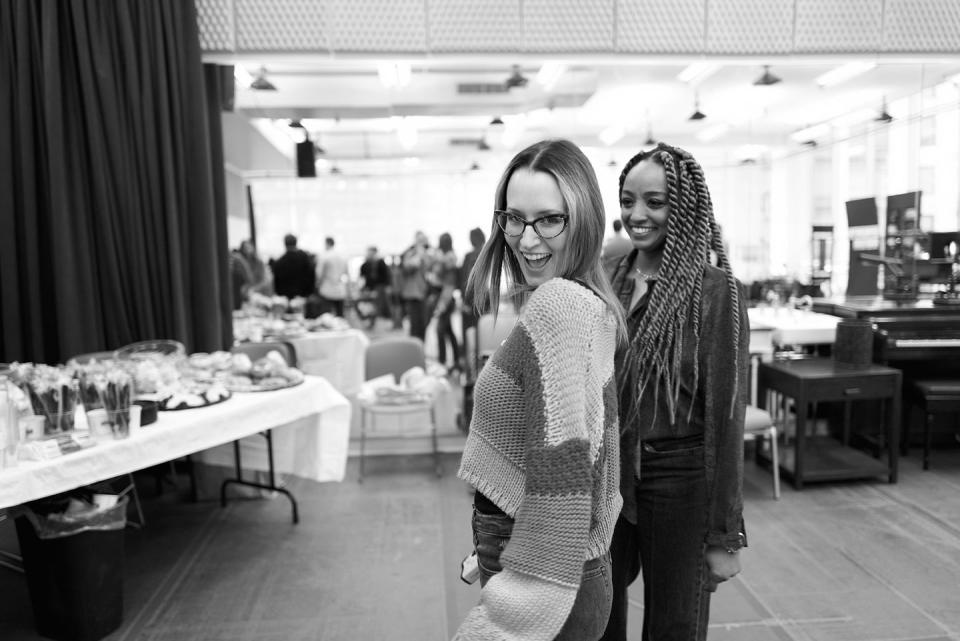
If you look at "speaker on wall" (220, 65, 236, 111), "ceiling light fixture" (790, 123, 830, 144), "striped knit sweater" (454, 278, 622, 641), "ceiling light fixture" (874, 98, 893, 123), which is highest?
"ceiling light fixture" (790, 123, 830, 144)

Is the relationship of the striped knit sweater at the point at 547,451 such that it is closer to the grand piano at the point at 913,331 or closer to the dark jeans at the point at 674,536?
the dark jeans at the point at 674,536

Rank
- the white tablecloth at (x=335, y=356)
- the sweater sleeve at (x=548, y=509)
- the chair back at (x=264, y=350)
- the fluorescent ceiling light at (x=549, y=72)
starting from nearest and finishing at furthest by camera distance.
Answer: the sweater sleeve at (x=548, y=509)
the chair back at (x=264, y=350)
the white tablecloth at (x=335, y=356)
the fluorescent ceiling light at (x=549, y=72)

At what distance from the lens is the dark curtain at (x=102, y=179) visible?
11.1 ft

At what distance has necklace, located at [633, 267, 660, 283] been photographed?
142 cm

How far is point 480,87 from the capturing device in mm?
9633

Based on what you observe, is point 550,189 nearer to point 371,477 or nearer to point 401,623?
point 401,623

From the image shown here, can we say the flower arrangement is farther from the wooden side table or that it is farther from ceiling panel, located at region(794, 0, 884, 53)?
ceiling panel, located at region(794, 0, 884, 53)

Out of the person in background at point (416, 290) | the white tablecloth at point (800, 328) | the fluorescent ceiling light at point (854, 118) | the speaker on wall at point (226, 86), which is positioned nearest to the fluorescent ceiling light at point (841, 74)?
the fluorescent ceiling light at point (854, 118)

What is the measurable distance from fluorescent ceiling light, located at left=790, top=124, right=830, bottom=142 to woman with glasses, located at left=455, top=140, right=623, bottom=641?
13.9m

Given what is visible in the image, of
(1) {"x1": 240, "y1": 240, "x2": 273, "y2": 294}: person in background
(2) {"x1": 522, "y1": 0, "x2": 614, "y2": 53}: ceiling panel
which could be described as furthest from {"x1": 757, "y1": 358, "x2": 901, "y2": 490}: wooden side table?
(1) {"x1": 240, "y1": 240, "x2": 273, "y2": 294}: person in background

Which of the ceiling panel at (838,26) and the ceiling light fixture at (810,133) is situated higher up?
the ceiling light fixture at (810,133)

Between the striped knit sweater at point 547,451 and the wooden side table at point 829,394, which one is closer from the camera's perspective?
the striped knit sweater at point 547,451

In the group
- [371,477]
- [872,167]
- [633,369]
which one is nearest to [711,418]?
[633,369]

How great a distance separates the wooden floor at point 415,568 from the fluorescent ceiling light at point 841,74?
6.72 m
